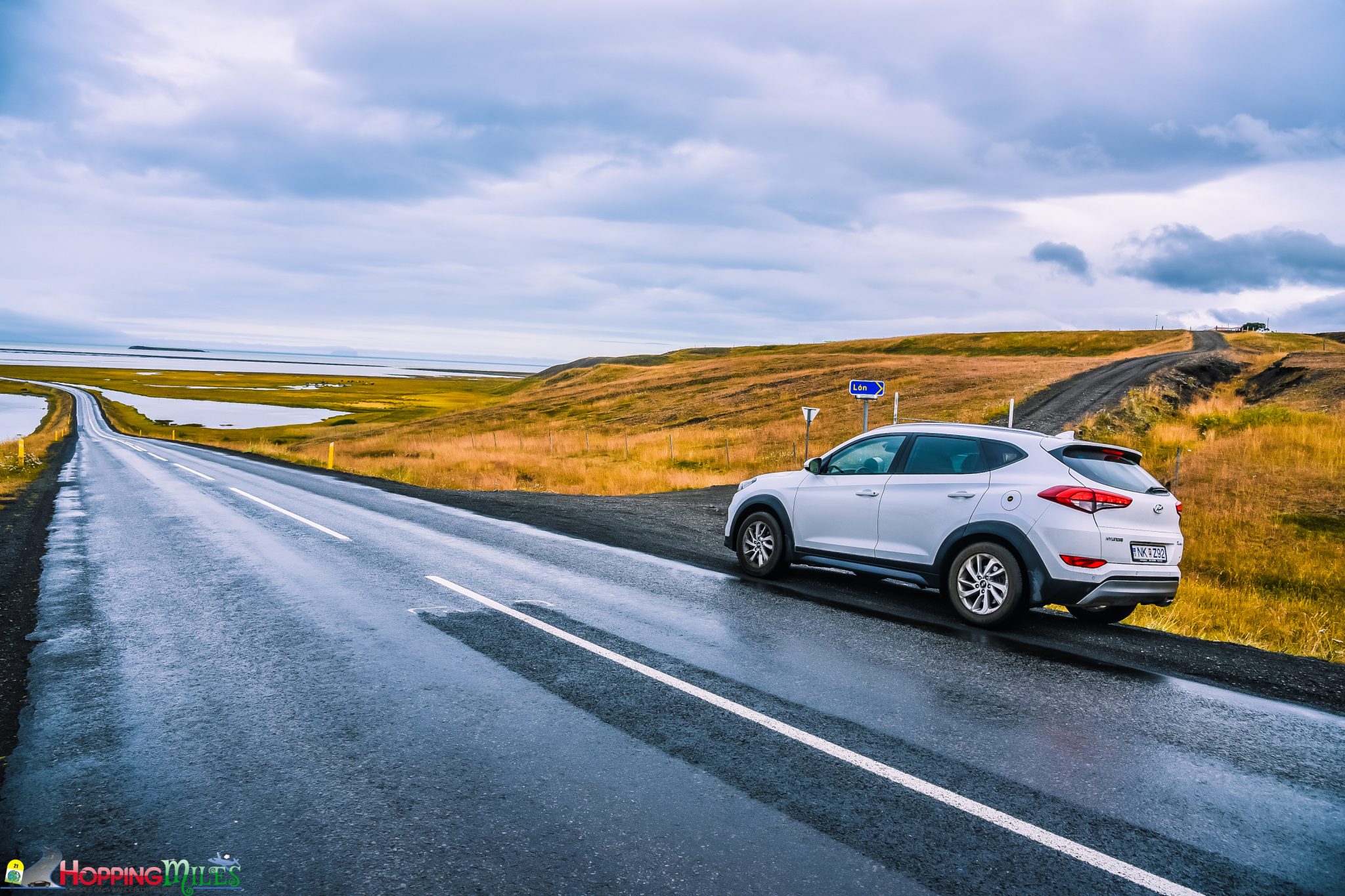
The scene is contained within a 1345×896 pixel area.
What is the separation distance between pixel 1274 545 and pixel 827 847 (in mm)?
12985

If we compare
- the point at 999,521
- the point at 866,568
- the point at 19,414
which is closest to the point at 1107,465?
the point at 999,521

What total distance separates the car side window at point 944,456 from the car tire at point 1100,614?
155 centimetres

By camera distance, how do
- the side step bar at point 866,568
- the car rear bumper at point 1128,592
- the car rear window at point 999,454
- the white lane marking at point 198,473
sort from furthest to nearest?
the white lane marking at point 198,473 → the side step bar at point 866,568 → the car rear window at point 999,454 → the car rear bumper at point 1128,592

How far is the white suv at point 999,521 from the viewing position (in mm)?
6723

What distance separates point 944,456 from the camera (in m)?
7.75

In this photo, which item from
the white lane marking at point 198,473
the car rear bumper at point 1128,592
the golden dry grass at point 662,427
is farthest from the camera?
the golden dry grass at point 662,427

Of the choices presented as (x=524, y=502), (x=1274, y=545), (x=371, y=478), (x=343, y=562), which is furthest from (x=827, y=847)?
(x=371, y=478)

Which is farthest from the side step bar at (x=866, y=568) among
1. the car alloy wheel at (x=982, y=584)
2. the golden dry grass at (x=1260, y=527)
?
the golden dry grass at (x=1260, y=527)

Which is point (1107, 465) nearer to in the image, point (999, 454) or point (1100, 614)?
point (999, 454)

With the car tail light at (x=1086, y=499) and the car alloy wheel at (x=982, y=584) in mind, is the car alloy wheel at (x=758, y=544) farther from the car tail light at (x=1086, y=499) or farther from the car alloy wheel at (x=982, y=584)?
the car tail light at (x=1086, y=499)

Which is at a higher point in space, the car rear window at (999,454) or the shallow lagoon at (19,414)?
the car rear window at (999,454)

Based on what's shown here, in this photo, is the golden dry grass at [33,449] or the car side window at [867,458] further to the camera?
the golden dry grass at [33,449]

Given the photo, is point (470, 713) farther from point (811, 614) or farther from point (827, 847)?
point (811, 614)

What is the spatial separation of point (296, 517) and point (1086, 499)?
12548 mm
